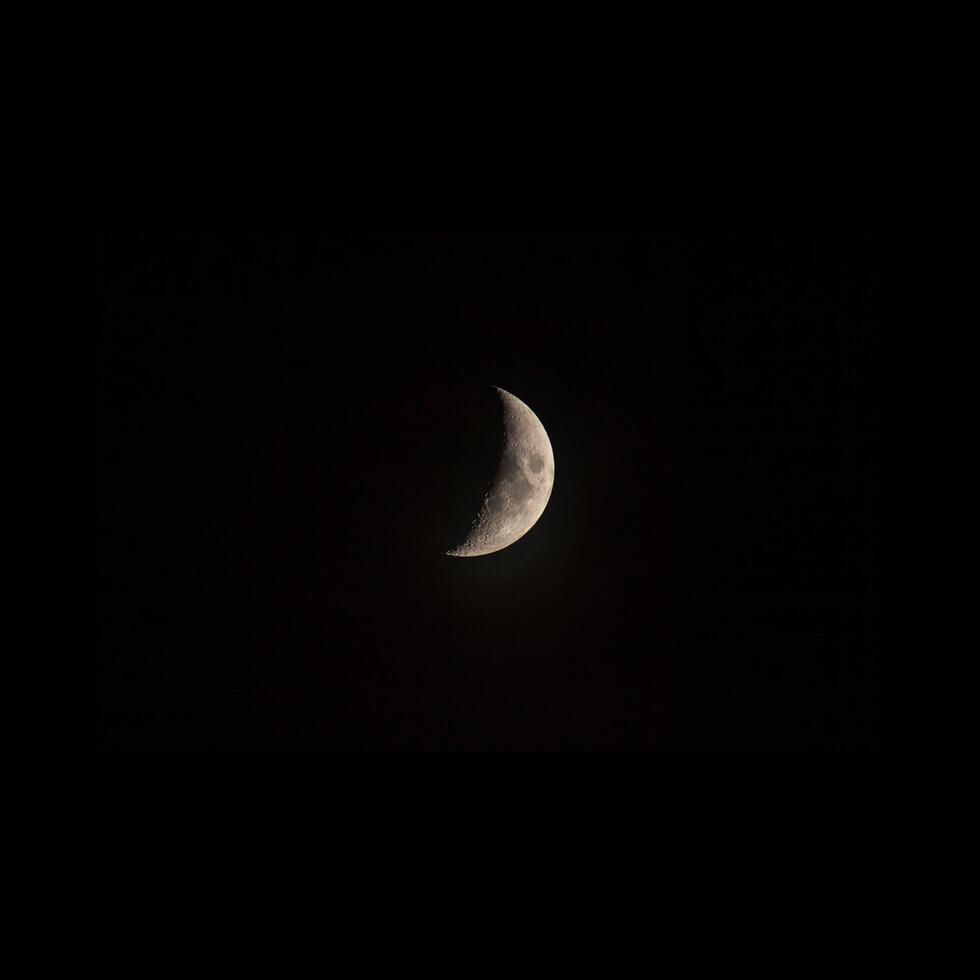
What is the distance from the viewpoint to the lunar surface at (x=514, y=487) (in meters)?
2.55

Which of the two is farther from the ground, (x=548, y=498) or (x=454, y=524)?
(x=548, y=498)

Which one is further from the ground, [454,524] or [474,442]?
[474,442]

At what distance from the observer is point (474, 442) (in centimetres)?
258

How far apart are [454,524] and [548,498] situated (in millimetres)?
466

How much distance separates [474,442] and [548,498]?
1.48ft

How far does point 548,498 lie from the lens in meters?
2.72

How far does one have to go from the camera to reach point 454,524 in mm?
2607

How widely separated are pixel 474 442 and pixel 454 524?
0.38m

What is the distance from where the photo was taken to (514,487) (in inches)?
100

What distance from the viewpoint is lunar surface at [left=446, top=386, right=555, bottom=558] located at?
100 inches
